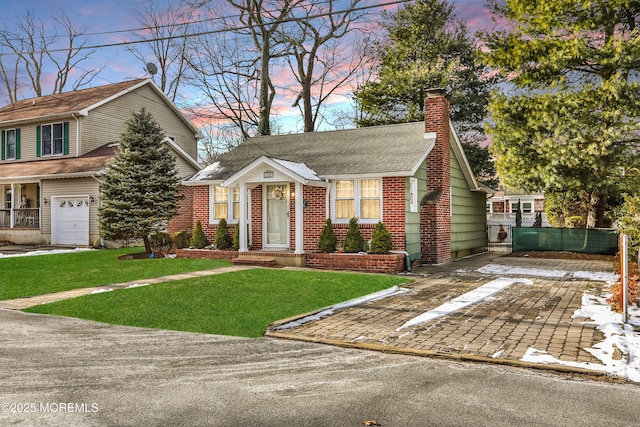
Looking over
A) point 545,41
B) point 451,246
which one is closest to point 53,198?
point 451,246

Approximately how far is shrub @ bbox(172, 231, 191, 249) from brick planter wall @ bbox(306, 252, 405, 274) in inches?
239

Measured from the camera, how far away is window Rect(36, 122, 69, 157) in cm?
2555

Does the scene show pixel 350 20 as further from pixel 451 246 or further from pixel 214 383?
pixel 214 383

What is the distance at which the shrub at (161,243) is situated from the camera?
20000 mm

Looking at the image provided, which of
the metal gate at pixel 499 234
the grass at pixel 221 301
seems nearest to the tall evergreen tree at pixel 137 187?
the grass at pixel 221 301

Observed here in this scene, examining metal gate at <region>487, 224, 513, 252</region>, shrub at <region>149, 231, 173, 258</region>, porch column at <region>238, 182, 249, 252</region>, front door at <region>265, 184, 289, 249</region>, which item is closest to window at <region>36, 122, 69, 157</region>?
shrub at <region>149, 231, 173, 258</region>

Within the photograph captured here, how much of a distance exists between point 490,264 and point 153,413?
15091 mm

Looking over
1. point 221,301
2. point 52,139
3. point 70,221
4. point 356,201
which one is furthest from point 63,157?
point 221,301

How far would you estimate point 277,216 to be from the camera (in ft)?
57.8

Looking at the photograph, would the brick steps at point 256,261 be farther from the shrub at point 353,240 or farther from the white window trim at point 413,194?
the white window trim at point 413,194

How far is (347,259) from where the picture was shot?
A: 50.8 feet

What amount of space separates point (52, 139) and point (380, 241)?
1941 cm

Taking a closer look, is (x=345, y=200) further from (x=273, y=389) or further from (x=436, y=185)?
(x=273, y=389)

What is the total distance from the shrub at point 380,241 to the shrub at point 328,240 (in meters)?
1.31
